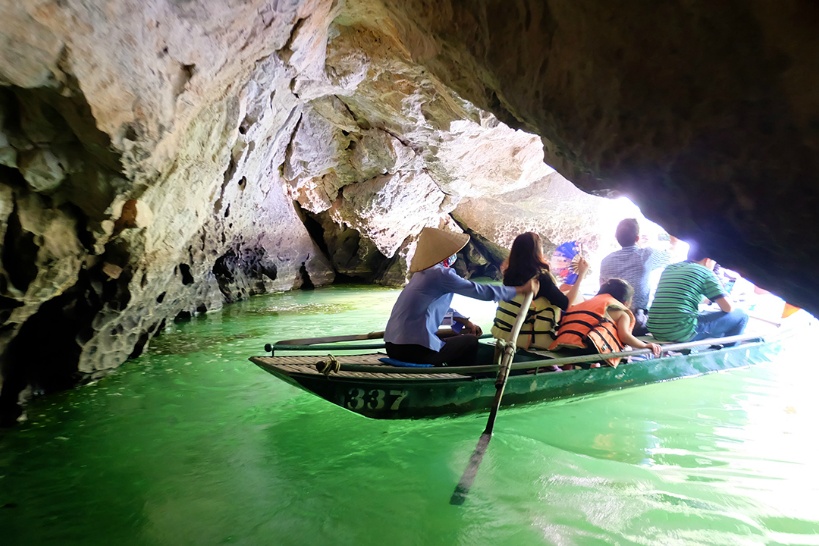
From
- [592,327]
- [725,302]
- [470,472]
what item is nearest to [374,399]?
[470,472]

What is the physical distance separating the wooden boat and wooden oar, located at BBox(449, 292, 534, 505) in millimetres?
169

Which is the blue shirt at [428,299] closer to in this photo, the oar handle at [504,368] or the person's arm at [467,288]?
the person's arm at [467,288]

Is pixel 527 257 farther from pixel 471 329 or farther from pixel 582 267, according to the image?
pixel 471 329

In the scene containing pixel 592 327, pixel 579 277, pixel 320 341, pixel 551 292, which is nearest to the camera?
pixel 551 292

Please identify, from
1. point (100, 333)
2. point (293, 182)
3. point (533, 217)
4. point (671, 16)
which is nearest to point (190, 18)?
point (671, 16)

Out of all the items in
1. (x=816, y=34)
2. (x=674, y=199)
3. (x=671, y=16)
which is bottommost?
(x=674, y=199)

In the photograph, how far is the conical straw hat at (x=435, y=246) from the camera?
3826 millimetres

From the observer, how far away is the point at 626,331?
4633 mm

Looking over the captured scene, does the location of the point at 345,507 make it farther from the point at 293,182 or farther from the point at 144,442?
the point at 293,182

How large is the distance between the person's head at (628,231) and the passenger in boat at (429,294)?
6.12 ft

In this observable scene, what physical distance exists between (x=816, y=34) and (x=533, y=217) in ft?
50.1

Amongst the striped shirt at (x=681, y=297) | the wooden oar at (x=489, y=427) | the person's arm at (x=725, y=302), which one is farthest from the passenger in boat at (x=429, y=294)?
the person's arm at (x=725, y=302)

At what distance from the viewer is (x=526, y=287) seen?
13.5ft

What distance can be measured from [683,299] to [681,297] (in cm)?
3
